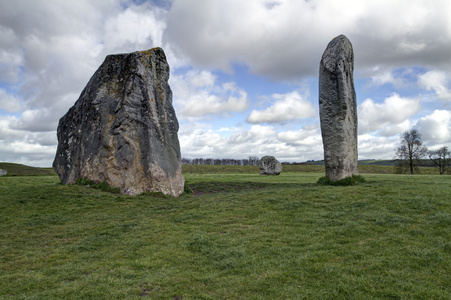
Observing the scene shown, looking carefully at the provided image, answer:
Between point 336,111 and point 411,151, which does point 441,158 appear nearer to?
point 411,151

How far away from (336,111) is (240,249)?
35.6ft

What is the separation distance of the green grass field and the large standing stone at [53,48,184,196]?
11.4 ft

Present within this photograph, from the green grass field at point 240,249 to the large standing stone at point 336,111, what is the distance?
11.2ft

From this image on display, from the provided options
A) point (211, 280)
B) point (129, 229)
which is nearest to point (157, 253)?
point (211, 280)

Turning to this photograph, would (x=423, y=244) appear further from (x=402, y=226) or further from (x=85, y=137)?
(x=85, y=137)

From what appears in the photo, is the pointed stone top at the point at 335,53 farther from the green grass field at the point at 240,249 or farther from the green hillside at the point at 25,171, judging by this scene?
the green hillside at the point at 25,171

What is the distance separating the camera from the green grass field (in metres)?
4.60

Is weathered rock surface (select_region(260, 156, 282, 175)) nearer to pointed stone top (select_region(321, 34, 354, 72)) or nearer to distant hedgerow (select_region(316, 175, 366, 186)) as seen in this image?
distant hedgerow (select_region(316, 175, 366, 186))

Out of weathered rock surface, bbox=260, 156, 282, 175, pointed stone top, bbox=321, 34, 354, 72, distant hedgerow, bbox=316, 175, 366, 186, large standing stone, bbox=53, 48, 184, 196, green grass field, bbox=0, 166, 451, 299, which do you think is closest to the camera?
green grass field, bbox=0, 166, 451, 299

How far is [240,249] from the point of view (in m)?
6.37

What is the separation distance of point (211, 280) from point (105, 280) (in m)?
1.85

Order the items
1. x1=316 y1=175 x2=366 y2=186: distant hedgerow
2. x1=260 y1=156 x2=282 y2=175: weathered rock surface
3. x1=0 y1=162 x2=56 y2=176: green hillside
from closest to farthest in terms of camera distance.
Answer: x1=316 y1=175 x2=366 y2=186: distant hedgerow < x1=260 y1=156 x2=282 y2=175: weathered rock surface < x1=0 y1=162 x2=56 y2=176: green hillside

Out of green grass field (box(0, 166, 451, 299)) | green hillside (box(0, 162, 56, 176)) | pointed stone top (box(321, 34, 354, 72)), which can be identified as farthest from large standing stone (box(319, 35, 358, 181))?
green hillside (box(0, 162, 56, 176))

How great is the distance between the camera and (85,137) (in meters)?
16.5
